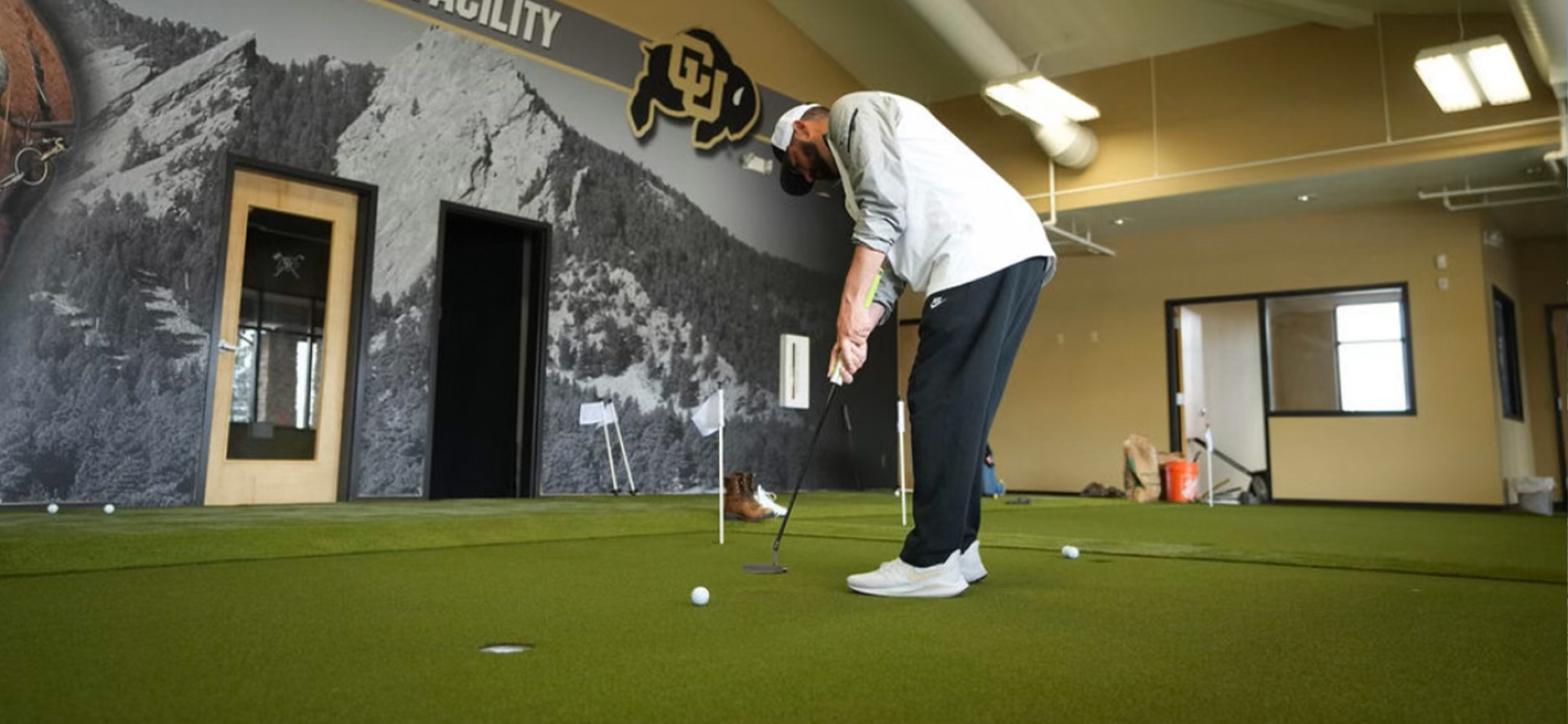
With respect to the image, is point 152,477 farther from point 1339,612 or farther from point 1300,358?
point 1300,358

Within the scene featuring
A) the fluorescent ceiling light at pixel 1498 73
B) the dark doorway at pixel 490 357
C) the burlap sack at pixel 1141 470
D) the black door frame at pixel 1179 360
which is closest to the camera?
the fluorescent ceiling light at pixel 1498 73

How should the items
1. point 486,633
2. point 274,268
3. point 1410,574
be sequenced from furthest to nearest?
point 274,268, point 1410,574, point 486,633

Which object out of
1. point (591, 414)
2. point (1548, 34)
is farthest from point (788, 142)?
point (1548, 34)

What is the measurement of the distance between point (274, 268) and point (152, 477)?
4.67 feet

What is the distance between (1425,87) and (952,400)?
8029mm

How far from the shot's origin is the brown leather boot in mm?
5148

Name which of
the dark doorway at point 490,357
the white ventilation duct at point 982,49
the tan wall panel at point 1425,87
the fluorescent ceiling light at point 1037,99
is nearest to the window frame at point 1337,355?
the tan wall panel at point 1425,87

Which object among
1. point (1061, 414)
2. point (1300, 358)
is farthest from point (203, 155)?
point (1300, 358)

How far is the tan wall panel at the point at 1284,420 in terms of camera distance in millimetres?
9531

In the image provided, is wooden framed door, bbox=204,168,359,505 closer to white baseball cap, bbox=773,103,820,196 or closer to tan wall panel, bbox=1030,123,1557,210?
white baseball cap, bbox=773,103,820,196

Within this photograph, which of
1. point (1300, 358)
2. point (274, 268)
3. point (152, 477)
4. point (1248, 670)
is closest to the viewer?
point (1248, 670)

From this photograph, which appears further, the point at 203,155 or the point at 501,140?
the point at 501,140

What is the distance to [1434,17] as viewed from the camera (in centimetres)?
856

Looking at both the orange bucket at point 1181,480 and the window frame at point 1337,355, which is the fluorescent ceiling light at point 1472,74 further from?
the orange bucket at point 1181,480
